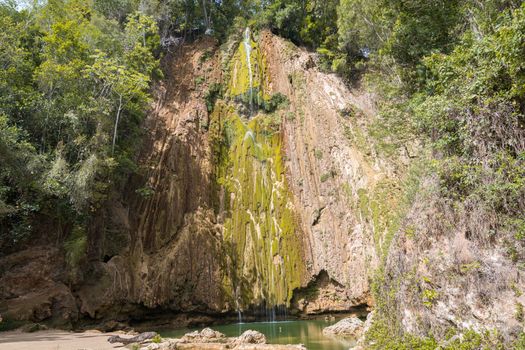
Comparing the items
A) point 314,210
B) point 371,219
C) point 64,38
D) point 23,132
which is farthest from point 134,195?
point 371,219

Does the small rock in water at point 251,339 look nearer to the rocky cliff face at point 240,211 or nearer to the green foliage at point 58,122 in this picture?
the rocky cliff face at point 240,211

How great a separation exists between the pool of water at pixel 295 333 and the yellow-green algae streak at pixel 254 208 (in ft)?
5.57

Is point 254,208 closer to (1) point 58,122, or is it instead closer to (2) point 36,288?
(1) point 58,122

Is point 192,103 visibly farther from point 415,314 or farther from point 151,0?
point 415,314

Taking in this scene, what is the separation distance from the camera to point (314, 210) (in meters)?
22.4

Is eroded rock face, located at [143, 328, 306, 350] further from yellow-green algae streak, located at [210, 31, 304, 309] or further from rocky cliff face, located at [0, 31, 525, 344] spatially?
yellow-green algae streak, located at [210, 31, 304, 309]

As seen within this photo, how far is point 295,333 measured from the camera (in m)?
15.9

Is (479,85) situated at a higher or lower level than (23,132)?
lower

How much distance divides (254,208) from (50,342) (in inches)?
538

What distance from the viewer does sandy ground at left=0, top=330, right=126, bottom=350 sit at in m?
10.3

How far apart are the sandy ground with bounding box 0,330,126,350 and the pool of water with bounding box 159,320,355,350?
189 inches

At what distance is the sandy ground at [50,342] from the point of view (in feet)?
33.9

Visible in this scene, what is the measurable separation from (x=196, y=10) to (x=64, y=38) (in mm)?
14795

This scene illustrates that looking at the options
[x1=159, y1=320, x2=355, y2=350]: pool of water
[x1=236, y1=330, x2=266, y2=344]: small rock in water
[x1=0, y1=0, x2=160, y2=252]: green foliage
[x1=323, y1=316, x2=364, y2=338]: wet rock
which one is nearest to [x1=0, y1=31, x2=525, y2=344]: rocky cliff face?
[x1=159, y1=320, x2=355, y2=350]: pool of water
